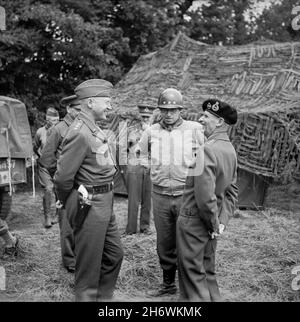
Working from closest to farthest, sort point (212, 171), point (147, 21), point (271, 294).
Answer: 1. point (212, 171)
2. point (271, 294)
3. point (147, 21)

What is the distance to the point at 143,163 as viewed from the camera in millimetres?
7102

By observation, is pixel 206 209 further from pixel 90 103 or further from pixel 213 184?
pixel 90 103

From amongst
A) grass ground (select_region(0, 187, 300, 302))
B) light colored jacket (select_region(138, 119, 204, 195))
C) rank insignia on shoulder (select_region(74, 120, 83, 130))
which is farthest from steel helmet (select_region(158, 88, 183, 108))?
grass ground (select_region(0, 187, 300, 302))

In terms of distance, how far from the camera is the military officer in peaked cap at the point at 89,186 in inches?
165

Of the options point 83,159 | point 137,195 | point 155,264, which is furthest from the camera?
point 137,195

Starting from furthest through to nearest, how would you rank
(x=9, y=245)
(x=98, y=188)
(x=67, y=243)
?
1. (x=9, y=245)
2. (x=67, y=243)
3. (x=98, y=188)

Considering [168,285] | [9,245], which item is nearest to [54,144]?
[9,245]

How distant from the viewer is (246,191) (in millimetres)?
9789

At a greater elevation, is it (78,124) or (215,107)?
(215,107)

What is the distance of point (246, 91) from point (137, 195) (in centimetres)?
414

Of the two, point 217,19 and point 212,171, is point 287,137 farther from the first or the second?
point 217,19

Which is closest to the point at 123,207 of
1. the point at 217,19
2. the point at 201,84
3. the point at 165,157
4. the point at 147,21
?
the point at 201,84

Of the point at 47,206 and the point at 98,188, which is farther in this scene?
the point at 47,206
